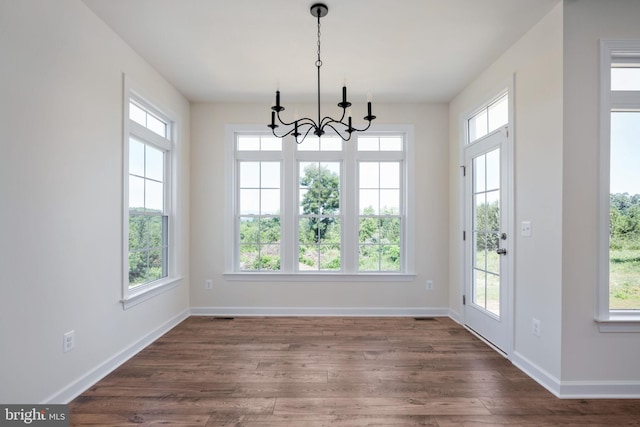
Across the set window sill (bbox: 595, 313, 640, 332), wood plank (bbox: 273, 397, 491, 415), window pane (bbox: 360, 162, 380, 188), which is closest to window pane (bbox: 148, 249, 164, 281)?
wood plank (bbox: 273, 397, 491, 415)

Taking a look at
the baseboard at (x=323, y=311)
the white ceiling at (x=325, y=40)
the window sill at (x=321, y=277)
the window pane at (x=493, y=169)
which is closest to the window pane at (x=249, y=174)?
the white ceiling at (x=325, y=40)

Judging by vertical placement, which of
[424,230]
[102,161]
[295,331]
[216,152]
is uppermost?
[216,152]

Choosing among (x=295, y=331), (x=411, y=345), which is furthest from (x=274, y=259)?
(x=411, y=345)

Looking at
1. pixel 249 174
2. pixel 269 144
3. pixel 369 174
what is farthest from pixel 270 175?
pixel 369 174

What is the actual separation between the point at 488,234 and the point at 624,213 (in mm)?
1133

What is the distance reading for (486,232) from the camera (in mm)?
3379

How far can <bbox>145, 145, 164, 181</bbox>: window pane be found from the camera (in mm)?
3414

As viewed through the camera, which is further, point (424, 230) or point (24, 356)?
point (424, 230)

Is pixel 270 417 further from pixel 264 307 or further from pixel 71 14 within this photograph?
pixel 71 14

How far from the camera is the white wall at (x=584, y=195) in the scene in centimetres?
228

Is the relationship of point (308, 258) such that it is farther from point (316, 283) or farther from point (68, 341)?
point (68, 341)

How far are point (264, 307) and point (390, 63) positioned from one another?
3.22 m

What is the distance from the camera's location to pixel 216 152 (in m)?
4.29

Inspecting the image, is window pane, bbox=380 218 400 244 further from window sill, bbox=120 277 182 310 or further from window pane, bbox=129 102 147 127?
window pane, bbox=129 102 147 127
